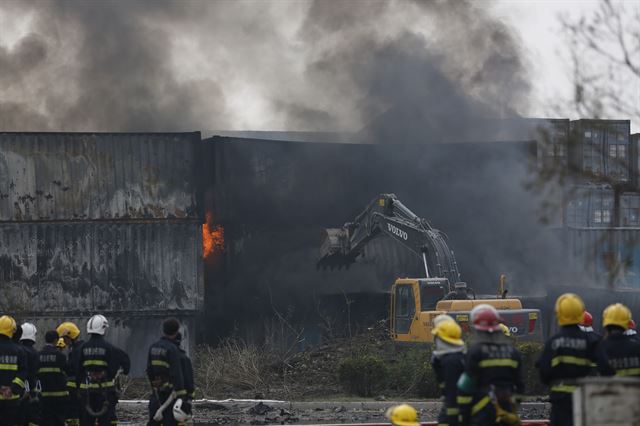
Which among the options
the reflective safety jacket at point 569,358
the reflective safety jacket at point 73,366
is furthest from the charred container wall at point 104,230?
the reflective safety jacket at point 569,358

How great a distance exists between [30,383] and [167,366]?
5.93ft

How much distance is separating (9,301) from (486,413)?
15.7 meters

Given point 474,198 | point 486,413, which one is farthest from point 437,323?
point 474,198

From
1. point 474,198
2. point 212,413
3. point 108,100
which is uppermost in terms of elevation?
point 108,100

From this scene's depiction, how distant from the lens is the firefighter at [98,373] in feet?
35.5

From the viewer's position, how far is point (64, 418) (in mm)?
11578

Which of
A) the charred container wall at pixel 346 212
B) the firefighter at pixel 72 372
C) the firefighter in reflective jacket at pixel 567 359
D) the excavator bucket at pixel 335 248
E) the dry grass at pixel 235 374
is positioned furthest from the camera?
the charred container wall at pixel 346 212

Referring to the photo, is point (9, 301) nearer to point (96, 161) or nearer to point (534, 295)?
point (96, 161)

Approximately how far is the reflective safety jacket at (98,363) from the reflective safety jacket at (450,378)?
377 cm

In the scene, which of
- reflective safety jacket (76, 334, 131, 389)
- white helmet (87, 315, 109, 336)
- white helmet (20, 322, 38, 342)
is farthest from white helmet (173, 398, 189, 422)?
white helmet (20, 322, 38, 342)

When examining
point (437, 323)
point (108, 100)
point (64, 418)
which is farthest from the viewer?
point (108, 100)

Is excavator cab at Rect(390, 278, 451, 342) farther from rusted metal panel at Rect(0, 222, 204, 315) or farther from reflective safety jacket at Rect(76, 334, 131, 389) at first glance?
reflective safety jacket at Rect(76, 334, 131, 389)

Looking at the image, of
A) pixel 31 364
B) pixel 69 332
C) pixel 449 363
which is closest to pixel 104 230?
pixel 69 332

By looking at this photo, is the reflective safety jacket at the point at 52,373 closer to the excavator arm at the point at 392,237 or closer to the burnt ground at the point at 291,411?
the burnt ground at the point at 291,411
